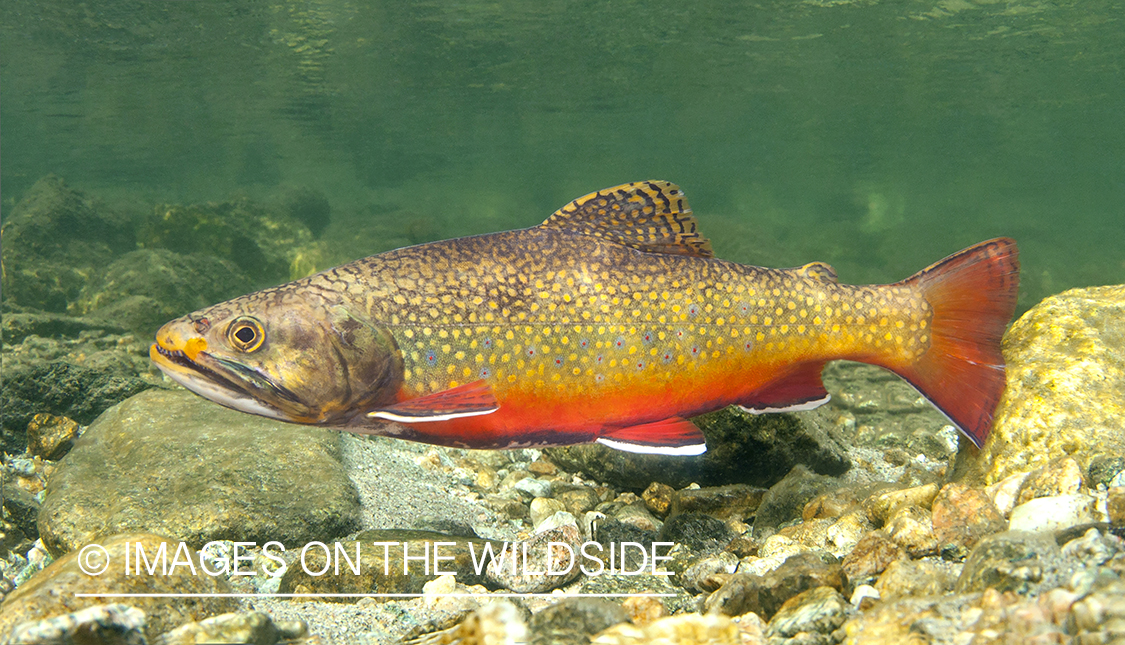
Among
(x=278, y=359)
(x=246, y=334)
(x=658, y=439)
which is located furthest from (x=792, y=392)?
(x=246, y=334)

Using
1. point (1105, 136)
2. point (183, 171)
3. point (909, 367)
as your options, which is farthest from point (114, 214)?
point (1105, 136)

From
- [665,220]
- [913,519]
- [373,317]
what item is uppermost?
[665,220]

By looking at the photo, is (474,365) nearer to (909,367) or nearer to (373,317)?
(373,317)

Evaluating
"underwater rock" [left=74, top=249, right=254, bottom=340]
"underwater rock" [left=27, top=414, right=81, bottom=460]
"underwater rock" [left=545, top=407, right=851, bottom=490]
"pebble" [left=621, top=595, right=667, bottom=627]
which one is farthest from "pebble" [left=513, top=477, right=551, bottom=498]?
"underwater rock" [left=74, top=249, right=254, bottom=340]

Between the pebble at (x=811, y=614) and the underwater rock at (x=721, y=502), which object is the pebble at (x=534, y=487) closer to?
the underwater rock at (x=721, y=502)

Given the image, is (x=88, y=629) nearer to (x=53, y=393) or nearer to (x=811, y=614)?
(x=811, y=614)

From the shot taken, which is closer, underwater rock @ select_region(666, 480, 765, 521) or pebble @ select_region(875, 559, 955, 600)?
pebble @ select_region(875, 559, 955, 600)

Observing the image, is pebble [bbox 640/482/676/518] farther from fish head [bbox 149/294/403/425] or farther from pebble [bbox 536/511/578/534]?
fish head [bbox 149/294/403/425]
